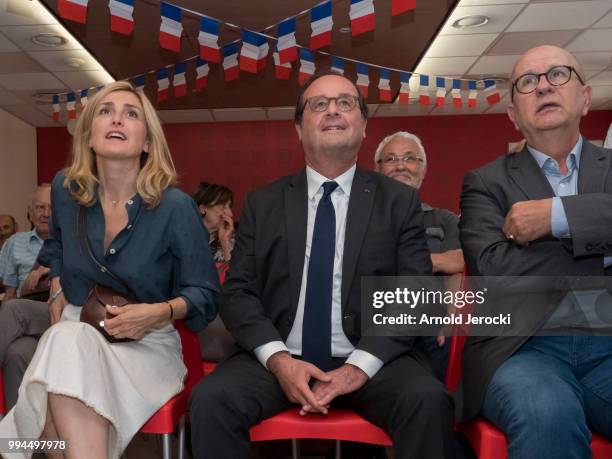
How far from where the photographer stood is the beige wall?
827 cm

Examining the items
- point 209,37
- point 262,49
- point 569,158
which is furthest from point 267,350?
point 262,49

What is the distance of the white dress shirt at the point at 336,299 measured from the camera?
1767 millimetres

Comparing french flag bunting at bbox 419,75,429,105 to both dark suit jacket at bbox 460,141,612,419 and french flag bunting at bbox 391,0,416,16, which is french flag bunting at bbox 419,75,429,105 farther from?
dark suit jacket at bbox 460,141,612,419

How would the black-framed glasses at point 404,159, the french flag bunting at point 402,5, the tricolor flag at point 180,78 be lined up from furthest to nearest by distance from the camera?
the tricolor flag at point 180,78 < the french flag bunting at point 402,5 < the black-framed glasses at point 404,159

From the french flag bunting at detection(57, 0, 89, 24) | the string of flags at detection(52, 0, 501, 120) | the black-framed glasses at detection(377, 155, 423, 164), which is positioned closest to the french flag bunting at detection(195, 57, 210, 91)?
the string of flags at detection(52, 0, 501, 120)

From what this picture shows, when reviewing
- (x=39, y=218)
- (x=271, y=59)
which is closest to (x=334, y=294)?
(x=39, y=218)

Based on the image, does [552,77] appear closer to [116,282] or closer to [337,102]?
[337,102]

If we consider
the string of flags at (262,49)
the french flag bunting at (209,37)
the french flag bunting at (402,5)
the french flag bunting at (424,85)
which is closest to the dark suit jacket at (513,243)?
the string of flags at (262,49)

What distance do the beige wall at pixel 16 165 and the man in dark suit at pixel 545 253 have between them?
788 cm

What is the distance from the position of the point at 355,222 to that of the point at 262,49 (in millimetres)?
3686

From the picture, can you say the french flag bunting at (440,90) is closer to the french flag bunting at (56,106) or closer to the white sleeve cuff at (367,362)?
the french flag bunting at (56,106)

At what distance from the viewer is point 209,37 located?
15.5 feet

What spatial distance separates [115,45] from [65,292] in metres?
4.30

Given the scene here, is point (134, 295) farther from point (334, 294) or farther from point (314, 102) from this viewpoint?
point (314, 102)
